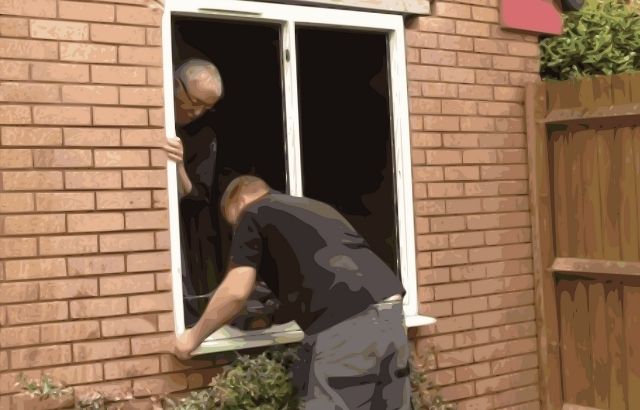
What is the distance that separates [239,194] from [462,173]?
1.53 m

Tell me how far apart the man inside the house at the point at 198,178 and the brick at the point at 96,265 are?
1.13 ft

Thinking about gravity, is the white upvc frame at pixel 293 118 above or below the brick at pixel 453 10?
below

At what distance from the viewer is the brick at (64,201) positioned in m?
3.38

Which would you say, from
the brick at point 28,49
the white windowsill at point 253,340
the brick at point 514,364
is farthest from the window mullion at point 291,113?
the brick at point 514,364

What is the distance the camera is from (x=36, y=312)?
3355mm

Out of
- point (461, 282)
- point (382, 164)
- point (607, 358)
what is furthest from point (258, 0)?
point (607, 358)

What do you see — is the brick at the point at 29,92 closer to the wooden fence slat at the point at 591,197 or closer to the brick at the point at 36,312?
the brick at the point at 36,312

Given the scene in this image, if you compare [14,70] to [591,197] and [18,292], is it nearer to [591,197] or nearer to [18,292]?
[18,292]

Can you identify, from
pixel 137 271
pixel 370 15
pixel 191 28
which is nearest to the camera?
Answer: pixel 137 271

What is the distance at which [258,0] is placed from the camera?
3.99 meters

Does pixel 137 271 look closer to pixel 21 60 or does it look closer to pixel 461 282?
pixel 21 60

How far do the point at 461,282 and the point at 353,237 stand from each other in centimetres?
144

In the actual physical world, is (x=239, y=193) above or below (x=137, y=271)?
above

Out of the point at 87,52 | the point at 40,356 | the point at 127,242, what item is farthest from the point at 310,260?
the point at 87,52
